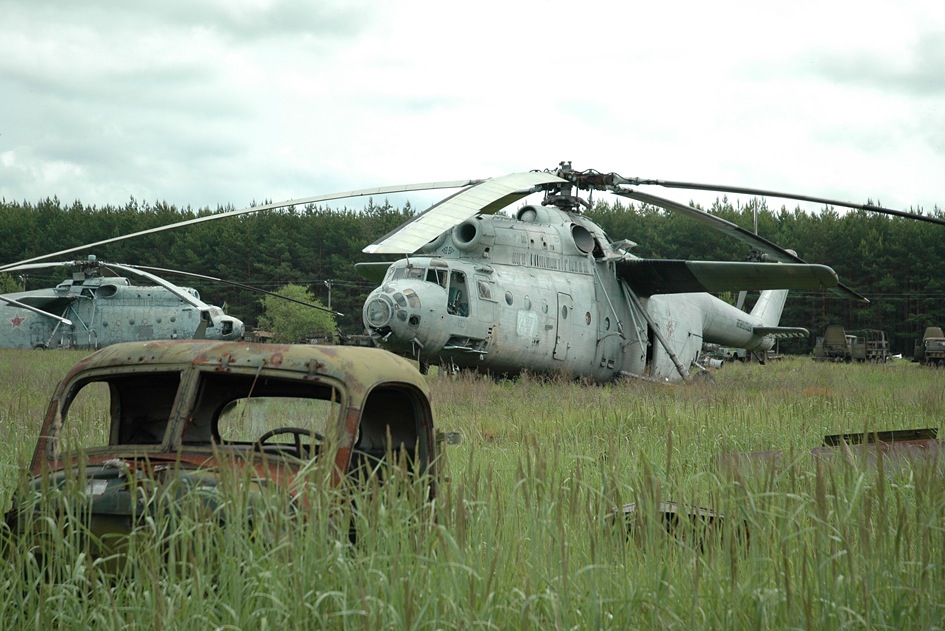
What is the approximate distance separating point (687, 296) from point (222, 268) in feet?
142

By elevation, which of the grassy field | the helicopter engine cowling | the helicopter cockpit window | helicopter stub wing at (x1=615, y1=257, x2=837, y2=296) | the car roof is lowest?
the grassy field

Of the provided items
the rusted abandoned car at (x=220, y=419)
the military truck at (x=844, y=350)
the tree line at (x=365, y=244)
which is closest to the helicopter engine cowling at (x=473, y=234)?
the rusted abandoned car at (x=220, y=419)

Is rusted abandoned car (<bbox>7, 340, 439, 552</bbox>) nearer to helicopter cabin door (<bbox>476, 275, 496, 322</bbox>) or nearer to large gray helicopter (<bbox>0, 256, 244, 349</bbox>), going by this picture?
helicopter cabin door (<bbox>476, 275, 496, 322</bbox>)

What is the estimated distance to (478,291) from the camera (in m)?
14.4

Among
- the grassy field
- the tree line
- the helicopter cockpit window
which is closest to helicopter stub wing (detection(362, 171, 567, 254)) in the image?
the helicopter cockpit window

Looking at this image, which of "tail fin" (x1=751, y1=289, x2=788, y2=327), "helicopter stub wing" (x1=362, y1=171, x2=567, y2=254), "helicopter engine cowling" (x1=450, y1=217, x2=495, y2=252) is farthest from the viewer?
"tail fin" (x1=751, y1=289, x2=788, y2=327)

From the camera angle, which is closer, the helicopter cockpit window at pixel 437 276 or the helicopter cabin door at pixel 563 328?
the helicopter cockpit window at pixel 437 276

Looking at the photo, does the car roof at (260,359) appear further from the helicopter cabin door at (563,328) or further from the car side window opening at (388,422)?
the helicopter cabin door at (563,328)

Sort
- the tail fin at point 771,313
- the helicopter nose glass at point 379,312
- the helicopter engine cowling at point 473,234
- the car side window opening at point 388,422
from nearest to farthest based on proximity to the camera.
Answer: the car side window opening at point 388,422 < the helicopter nose glass at point 379,312 < the helicopter engine cowling at point 473,234 < the tail fin at point 771,313

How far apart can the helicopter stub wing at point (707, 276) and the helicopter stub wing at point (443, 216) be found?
15.4 feet

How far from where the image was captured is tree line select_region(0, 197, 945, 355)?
168 feet

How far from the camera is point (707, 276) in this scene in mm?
17172

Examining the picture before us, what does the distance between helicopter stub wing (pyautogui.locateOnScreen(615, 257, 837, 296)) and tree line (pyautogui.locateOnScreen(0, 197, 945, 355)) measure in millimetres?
33916

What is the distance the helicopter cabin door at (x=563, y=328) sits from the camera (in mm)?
15789
